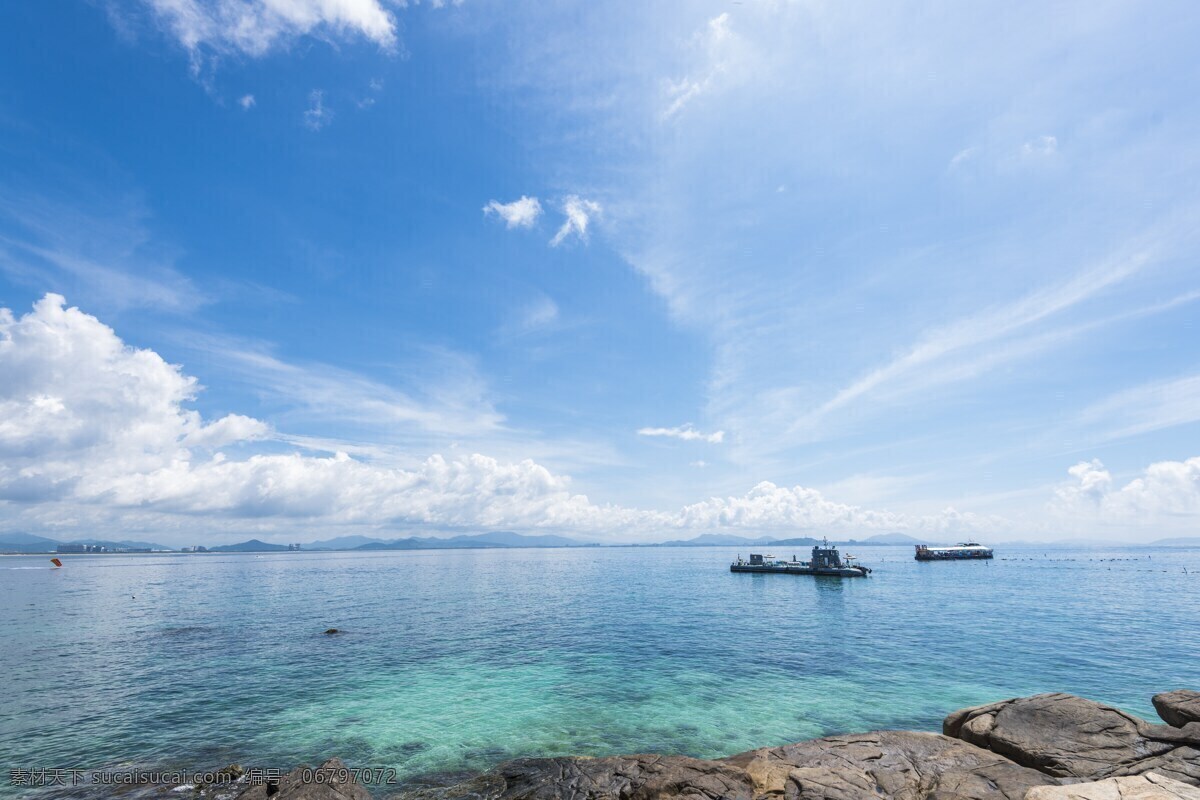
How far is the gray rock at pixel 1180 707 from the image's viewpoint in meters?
17.7

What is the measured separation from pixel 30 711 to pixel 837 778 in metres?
39.6

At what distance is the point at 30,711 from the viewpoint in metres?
26.9

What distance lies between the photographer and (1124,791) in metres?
11.4

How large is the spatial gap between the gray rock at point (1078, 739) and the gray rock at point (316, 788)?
20509mm

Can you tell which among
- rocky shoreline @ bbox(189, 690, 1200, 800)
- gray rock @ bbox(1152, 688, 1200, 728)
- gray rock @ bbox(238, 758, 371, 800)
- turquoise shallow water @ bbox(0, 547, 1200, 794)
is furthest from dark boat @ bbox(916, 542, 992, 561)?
gray rock @ bbox(238, 758, 371, 800)

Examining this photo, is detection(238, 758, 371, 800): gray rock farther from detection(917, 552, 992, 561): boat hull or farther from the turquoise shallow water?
detection(917, 552, 992, 561): boat hull

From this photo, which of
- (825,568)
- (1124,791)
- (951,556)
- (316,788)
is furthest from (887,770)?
(951,556)

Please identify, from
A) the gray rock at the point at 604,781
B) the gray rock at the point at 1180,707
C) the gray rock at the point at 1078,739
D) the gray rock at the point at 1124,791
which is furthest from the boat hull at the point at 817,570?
the gray rock at the point at 1124,791

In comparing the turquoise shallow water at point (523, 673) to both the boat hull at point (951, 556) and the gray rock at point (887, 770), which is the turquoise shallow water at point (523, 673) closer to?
the gray rock at point (887, 770)

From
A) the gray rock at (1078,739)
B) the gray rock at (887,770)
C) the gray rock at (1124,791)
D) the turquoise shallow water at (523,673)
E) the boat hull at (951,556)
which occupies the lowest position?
the boat hull at (951,556)

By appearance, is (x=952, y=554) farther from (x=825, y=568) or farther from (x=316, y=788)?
(x=316, y=788)

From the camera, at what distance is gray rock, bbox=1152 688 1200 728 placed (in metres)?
17.7

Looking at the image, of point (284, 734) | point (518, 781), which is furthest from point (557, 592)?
point (518, 781)

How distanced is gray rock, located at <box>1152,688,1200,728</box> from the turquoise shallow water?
9032mm
